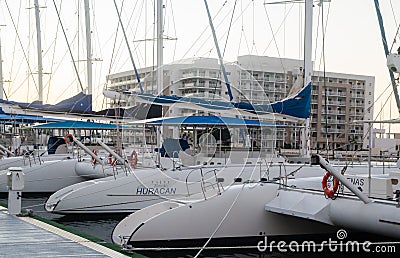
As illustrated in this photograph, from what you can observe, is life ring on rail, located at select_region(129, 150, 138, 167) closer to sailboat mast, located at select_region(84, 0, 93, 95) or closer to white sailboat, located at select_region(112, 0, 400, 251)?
white sailboat, located at select_region(112, 0, 400, 251)

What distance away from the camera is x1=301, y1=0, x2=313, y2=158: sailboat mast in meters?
18.1

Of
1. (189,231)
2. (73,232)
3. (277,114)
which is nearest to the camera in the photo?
(73,232)

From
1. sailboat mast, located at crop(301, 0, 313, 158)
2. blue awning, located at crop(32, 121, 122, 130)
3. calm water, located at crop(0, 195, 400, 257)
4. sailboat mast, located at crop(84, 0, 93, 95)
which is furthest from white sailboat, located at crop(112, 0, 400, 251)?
sailboat mast, located at crop(84, 0, 93, 95)

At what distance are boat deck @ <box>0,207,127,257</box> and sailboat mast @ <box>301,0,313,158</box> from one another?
1042cm

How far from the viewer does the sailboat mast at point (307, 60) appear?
1812 cm

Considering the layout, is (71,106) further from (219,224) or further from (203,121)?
(219,224)

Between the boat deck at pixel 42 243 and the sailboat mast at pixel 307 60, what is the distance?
34.2 feet

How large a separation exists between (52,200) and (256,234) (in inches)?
246

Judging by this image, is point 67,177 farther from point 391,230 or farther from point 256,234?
point 391,230

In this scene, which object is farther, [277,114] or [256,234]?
[277,114]

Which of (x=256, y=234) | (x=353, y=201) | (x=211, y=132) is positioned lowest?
(x=256, y=234)

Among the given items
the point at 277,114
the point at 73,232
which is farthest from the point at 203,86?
the point at 277,114

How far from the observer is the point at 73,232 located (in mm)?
8891

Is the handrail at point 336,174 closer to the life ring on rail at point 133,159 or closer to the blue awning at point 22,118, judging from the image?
the life ring on rail at point 133,159
